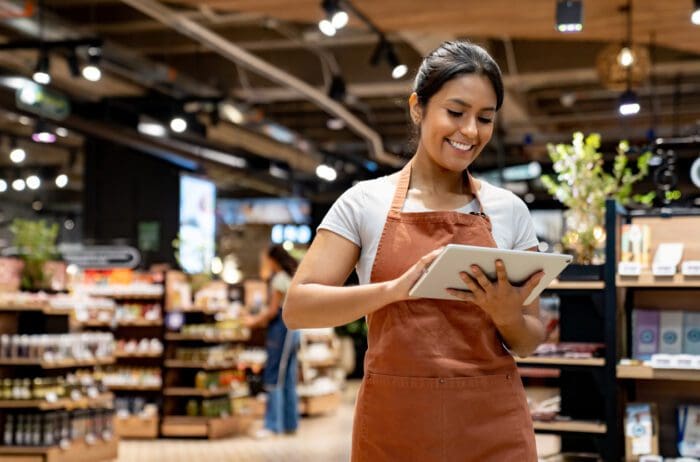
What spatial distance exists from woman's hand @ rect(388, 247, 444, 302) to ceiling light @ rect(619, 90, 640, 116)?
760 cm

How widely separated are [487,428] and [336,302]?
34 centimetres

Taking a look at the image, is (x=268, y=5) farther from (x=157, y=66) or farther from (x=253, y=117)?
(x=253, y=117)

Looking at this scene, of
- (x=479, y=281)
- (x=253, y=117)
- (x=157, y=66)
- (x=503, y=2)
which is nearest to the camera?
(x=479, y=281)

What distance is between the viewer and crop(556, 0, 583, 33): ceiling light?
22.6 feet

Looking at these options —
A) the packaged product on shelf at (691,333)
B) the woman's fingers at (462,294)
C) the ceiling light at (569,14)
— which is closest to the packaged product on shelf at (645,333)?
the packaged product on shelf at (691,333)

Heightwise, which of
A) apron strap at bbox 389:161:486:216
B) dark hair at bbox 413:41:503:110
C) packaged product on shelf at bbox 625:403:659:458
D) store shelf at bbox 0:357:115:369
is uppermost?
dark hair at bbox 413:41:503:110

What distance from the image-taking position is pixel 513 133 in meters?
17.4

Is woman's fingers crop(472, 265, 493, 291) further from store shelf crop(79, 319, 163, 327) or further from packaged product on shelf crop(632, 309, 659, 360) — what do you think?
store shelf crop(79, 319, 163, 327)

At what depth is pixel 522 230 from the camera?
1.93 meters

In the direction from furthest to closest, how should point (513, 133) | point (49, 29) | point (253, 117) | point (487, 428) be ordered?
point (513, 133) → point (253, 117) → point (49, 29) → point (487, 428)

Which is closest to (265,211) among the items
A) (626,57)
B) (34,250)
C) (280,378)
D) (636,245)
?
(280,378)

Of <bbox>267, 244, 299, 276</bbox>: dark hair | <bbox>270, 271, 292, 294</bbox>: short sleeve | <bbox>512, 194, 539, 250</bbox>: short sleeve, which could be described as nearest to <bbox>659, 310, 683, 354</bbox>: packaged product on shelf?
<bbox>512, 194, 539, 250</bbox>: short sleeve

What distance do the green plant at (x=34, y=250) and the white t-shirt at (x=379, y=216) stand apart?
24.4 ft

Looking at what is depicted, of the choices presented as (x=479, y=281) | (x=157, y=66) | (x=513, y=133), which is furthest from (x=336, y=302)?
(x=513, y=133)
